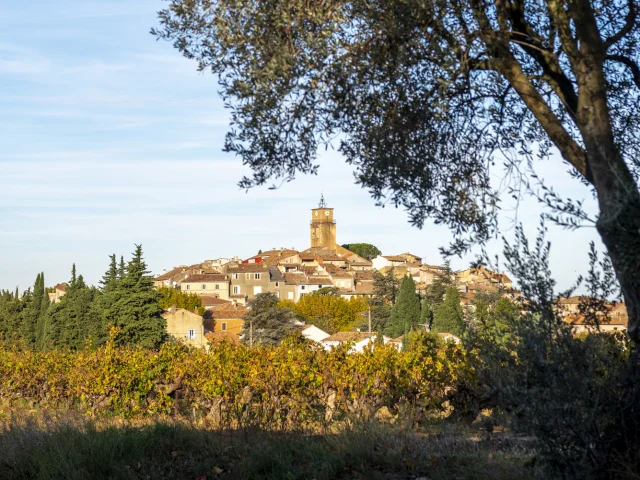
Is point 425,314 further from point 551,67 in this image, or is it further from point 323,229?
point 323,229

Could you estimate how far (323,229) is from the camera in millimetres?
180750

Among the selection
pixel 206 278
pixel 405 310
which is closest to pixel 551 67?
pixel 405 310

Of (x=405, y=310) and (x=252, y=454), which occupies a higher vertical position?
(x=405, y=310)

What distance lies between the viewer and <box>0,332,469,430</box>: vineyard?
30.4 ft

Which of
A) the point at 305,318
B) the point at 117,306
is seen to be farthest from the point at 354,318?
the point at 117,306

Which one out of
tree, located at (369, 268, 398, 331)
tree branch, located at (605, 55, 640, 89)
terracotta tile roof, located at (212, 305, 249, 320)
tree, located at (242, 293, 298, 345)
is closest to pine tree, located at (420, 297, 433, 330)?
tree, located at (369, 268, 398, 331)

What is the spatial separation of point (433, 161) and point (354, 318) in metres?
86.5

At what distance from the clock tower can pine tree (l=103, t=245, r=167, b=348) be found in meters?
130

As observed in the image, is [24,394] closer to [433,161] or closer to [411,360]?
[411,360]

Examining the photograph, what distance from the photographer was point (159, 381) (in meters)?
11.2

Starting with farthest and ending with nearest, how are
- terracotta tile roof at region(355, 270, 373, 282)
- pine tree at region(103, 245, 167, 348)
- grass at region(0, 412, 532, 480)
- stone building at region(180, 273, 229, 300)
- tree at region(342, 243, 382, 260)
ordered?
tree at region(342, 243, 382, 260) → terracotta tile roof at region(355, 270, 373, 282) → stone building at region(180, 273, 229, 300) → pine tree at region(103, 245, 167, 348) → grass at region(0, 412, 532, 480)

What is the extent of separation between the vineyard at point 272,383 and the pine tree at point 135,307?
36560mm

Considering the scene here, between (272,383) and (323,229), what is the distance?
171 meters

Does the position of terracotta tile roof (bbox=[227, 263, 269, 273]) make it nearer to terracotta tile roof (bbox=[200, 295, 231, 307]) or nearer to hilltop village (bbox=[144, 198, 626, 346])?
hilltop village (bbox=[144, 198, 626, 346])
